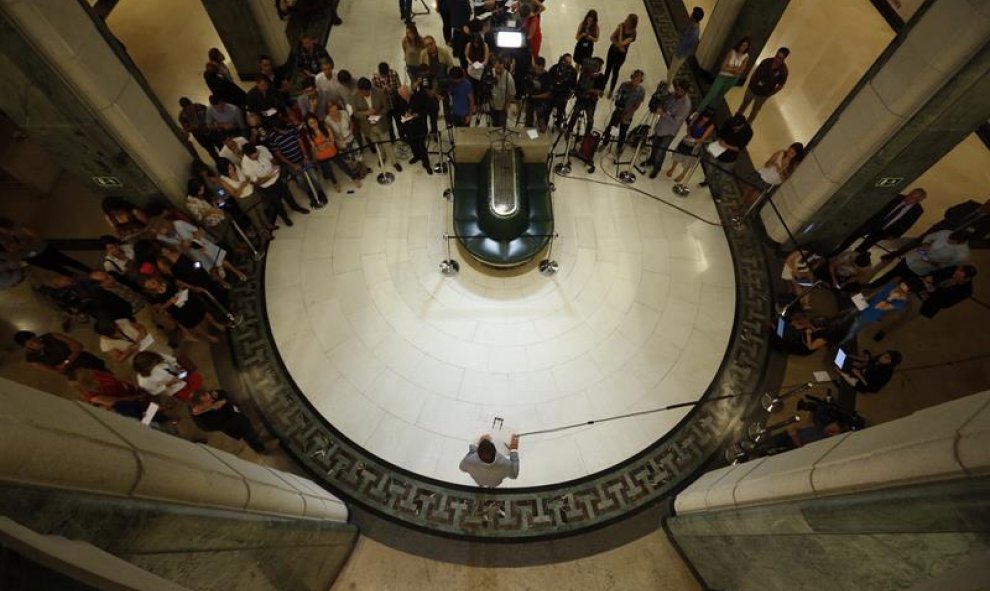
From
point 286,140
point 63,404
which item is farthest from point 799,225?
point 63,404

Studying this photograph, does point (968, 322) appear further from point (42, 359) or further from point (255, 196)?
point (42, 359)

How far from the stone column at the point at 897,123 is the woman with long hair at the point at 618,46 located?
12.3 feet

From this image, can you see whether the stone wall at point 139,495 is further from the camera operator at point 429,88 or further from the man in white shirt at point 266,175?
the camera operator at point 429,88

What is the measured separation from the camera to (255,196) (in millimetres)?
7578

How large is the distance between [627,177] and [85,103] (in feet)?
24.6

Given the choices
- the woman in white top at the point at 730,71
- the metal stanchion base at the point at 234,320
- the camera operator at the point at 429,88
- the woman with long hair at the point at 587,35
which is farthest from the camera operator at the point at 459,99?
the metal stanchion base at the point at 234,320

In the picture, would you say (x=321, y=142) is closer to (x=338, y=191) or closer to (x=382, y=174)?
(x=338, y=191)

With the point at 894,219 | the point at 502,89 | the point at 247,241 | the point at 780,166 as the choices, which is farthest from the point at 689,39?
the point at 247,241

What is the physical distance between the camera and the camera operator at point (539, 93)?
26.3ft

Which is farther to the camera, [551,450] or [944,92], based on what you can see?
[551,450]

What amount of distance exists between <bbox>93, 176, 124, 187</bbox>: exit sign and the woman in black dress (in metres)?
1.40

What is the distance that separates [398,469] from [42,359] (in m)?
3.80

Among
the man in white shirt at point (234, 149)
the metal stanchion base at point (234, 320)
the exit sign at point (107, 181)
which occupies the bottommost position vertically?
the metal stanchion base at point (234, 320)

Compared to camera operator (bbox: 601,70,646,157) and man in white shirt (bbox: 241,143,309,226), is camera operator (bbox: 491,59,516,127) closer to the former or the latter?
camera operator (bbox: 601,70,646,157)
